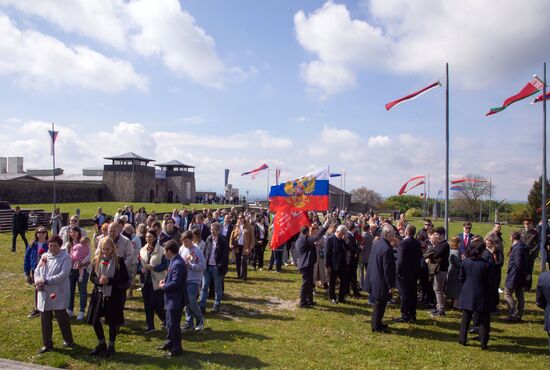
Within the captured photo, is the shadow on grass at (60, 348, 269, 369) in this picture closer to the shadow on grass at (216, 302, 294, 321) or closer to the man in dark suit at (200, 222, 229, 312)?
the shadow on grass at (216, 302, 294, 321)

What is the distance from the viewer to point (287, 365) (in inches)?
240

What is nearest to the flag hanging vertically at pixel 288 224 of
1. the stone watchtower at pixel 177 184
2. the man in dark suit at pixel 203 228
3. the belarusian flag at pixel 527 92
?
the man in dark suit at pixel 203 228

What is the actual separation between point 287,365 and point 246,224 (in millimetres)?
6885

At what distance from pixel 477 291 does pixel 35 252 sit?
802 centimetres

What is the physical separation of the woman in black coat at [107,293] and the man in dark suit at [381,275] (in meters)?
4.21

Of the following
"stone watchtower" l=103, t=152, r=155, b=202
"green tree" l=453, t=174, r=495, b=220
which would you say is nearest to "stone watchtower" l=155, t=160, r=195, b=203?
"stone watchtower" l=103, t=152, r=155, b=202

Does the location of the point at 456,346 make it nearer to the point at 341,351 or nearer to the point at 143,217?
the point at 341,351

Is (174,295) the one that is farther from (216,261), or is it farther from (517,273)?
(517,273)

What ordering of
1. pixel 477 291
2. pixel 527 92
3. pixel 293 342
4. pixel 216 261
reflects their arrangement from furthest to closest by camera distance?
pixel 527 92 → pixel 216 261 → pixel 293 342 → pixel 477 291

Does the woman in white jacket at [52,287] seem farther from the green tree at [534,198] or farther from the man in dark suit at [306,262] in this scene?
the green tree at [534,198]

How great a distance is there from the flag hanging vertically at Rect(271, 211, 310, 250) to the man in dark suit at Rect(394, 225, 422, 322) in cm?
329

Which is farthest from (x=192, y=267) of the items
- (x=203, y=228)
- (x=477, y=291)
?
(x=203, y=228)

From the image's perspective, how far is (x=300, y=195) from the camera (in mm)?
11055

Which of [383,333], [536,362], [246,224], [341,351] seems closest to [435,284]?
[383,333]
